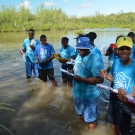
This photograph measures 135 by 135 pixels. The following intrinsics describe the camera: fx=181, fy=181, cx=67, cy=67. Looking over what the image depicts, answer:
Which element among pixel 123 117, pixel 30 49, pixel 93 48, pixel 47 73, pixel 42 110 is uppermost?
pixel 93 48

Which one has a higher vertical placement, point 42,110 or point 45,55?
point 45,55

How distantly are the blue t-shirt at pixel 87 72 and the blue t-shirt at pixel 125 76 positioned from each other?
292 millimetres

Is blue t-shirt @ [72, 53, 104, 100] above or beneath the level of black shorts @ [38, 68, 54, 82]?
above

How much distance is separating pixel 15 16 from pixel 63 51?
4725 centimetres

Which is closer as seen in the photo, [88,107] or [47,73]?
[88,107]

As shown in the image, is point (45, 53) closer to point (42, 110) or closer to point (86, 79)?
point (42, 110)

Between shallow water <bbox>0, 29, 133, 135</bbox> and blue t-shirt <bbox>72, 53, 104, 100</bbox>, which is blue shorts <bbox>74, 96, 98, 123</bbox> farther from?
shallow water <bbox>0, 29, 133, 135</bbox>

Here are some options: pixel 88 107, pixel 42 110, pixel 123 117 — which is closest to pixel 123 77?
pixel 123 117

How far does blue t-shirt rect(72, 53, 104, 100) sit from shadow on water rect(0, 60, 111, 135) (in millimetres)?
855

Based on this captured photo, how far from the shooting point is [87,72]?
114 inches

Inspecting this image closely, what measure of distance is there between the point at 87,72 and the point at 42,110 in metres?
1.94

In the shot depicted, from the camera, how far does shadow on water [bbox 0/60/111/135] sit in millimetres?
3490

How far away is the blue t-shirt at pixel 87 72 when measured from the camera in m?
2.76

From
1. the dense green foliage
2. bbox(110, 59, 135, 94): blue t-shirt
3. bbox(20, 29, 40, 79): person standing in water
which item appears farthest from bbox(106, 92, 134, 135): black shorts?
the dense green foliage
